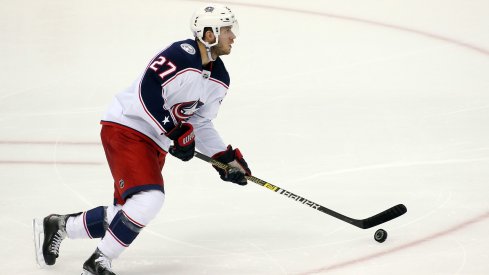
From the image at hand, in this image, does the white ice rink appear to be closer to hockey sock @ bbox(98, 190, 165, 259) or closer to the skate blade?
the skate blade

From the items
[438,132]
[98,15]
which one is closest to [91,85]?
[98,15]

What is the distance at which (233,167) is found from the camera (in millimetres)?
4062

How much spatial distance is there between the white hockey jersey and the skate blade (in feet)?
1.59

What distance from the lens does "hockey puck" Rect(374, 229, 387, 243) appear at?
4.09 metres

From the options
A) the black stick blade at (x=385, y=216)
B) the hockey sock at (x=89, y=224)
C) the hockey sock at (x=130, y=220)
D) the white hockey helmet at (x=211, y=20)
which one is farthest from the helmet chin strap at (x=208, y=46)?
the black stick blade at (x=385, y=216)

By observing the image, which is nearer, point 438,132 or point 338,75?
point 438,132

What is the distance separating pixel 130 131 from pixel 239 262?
2.20ft

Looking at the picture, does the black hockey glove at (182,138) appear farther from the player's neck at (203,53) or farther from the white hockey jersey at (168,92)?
the player's neck at (203,53)

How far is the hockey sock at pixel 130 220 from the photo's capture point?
363cm

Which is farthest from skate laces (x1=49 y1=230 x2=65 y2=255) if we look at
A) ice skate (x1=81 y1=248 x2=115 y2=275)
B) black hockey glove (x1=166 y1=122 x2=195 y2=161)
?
black hockey glove (x1=166 y1=122 x2=195 y2=161)

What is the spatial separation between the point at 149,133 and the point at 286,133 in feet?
6.26

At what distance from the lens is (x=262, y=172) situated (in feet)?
16.7

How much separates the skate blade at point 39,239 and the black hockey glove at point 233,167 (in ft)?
2.42

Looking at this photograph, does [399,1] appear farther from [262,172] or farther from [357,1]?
[262,172]
